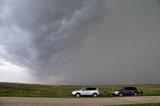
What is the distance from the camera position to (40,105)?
31.4 m

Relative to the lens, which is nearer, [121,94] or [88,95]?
[88,95]

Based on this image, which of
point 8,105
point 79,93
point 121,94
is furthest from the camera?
point 121,94

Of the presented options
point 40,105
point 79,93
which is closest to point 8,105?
point 40,105

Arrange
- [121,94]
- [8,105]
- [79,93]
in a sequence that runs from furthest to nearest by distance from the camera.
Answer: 1. [121,94]
2. [79,93]
3. [8,105]

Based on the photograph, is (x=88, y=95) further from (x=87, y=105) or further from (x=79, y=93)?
(x=87, y=105)

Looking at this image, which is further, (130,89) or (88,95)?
(130,89)

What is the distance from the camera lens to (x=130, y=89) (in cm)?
6019

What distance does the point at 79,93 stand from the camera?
54.3m

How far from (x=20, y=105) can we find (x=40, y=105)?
212 cm

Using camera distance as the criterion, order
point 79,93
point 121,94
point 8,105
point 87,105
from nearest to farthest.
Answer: point 8,105 → point 87,105 → point 79,93 → point 121,94

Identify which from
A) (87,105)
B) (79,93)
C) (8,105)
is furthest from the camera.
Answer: (79,93)

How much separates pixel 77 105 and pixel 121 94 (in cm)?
2826

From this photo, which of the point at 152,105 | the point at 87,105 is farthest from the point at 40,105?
the point at 152,105

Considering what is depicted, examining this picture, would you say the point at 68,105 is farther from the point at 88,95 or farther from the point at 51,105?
the point at 88,95
